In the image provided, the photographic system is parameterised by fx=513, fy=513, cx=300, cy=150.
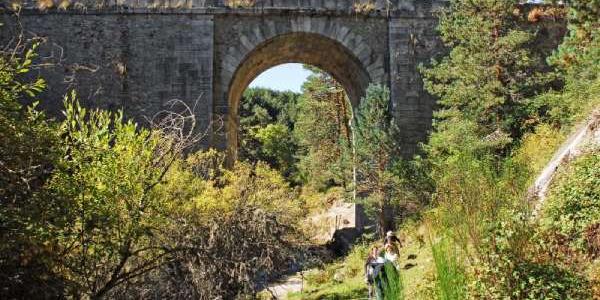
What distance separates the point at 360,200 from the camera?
1315cm

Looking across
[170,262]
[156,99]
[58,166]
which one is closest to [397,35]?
[156,99]

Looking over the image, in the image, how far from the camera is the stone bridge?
551 inches

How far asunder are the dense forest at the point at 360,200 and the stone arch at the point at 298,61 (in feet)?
6.16

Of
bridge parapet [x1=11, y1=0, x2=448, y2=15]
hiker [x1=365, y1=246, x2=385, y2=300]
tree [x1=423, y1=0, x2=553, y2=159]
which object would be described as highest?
bridge parapet [x1=11, y1=0, x2=448, y2=15]

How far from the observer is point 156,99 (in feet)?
46.1

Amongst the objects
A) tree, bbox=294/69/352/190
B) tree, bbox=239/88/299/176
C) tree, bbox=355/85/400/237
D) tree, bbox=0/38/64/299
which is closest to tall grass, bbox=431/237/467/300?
tree, bbox=0/38/64/299

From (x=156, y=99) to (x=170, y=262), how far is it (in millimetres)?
8547

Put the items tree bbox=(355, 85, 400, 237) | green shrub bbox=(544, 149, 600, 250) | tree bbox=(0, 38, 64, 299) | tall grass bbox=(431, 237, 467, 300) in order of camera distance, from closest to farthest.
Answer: tall grass bbox=(431, 237, 467, 300) → tree bbox=(0, 38, 64, 299) → green shrub bbox=(544, 149, 600, 250) → tree bbox=(355, 85, 400, 237)

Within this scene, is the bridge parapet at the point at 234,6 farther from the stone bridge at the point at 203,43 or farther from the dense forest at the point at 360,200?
the dense forest at the point at 360,200

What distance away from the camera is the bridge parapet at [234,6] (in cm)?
1404

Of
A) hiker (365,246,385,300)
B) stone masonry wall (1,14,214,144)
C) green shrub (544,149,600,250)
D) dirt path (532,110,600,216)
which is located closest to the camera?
green shrub (544,149,600,250)

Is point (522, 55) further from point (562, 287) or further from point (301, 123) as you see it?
point (301, 123)

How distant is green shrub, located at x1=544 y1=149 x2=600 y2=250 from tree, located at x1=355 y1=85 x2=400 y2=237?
19.3 feet

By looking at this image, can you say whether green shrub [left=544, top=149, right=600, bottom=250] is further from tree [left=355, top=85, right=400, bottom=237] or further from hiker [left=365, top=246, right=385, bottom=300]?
tree [left=355, top=85, right=400, bottom=237]
